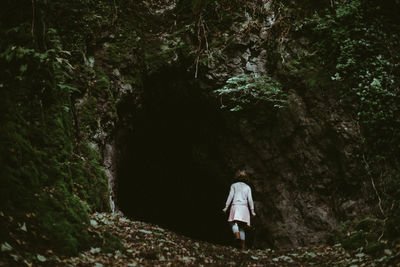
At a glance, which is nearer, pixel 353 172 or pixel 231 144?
pixel 353 172

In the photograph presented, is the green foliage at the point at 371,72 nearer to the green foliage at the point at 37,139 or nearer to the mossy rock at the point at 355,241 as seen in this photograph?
the mossy rock at the point at 355,241

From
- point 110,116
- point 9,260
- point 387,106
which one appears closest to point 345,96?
point 387,106

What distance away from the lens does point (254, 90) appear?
33.0ft

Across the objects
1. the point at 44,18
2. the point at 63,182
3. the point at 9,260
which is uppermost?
the point at 44,18

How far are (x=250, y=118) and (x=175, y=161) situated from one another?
359cm

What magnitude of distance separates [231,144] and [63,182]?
6.95 metres

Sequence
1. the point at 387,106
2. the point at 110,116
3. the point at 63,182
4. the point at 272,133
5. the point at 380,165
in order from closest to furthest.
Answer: the point at 63,182, the point at 387,106, the point at 380,165, the point at 110,116, the point at 272,133

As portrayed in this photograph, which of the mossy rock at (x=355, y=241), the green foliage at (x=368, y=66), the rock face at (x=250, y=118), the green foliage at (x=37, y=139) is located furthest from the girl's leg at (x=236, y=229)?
the green foliage at (x=37, y=139)

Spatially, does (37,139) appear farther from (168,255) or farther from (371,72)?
(371,72)

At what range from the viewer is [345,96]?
8.76 metres

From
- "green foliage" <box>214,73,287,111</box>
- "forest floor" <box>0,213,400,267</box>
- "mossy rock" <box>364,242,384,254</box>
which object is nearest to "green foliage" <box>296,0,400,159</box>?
"green foliage" <box>214,73,287,111</box>

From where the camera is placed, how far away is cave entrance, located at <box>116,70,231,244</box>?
35.0 feet

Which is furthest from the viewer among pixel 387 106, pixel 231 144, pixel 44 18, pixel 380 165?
pixel 231 144

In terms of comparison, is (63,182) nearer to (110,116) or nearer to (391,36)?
(110,116)
